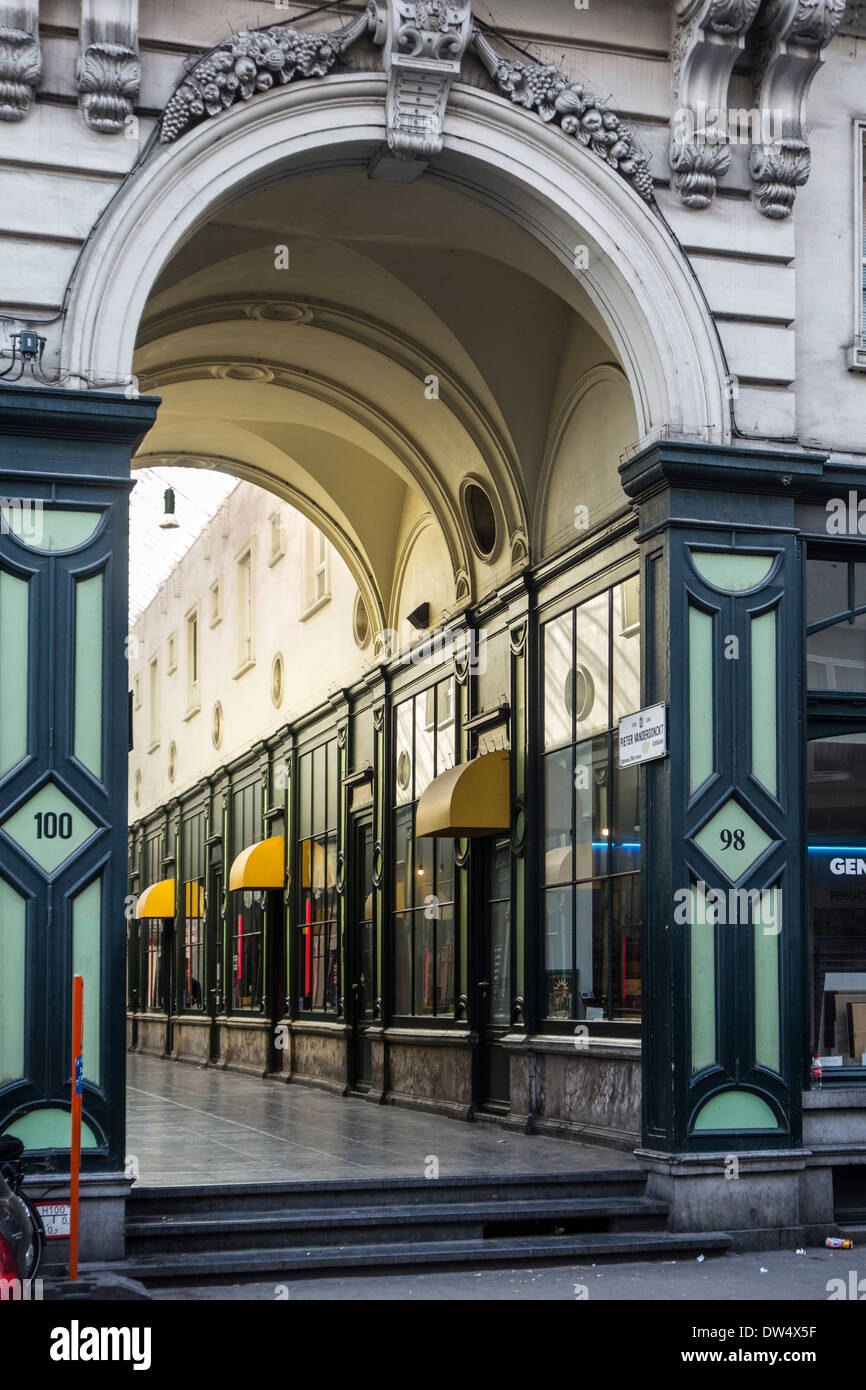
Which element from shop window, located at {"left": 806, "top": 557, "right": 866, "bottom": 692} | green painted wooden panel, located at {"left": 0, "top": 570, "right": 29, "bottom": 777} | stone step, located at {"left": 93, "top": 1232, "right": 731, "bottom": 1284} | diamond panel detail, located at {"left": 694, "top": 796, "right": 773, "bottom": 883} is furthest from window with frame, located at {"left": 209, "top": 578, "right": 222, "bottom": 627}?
stone step, located at {"left": 93, "top": 1232, "right": 731, "bottom": 1284}

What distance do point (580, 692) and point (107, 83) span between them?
21.0 ft

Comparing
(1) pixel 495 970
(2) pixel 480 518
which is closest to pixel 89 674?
(1) pixel 495 970

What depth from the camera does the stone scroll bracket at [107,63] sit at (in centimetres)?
1084

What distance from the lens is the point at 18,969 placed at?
397 inches

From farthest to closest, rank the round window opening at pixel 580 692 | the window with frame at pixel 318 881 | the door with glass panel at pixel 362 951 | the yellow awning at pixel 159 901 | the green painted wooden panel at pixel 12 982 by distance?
the yellow awning at pixel 159 901, the window with frame at pixel 318 881, the door with glass panel at pixel 362 951, the round window opening at pixel 580 692, the green painted wooden panel at pixel 12 982

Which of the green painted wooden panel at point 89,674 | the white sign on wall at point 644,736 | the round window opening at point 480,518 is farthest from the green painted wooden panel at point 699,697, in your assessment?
the round window opening at point 480,518

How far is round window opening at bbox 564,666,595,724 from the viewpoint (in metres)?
14.7

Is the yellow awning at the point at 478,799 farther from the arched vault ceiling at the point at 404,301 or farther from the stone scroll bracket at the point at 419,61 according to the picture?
the stone scroll bracket at the point at 419,61

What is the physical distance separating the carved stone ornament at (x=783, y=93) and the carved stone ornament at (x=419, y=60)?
7.09 ft

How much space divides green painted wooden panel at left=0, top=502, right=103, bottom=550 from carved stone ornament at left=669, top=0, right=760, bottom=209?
191 inches

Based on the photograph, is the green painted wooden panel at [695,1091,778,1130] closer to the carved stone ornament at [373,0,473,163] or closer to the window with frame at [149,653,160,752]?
the carved stone ornament at [373,0,473,163]
